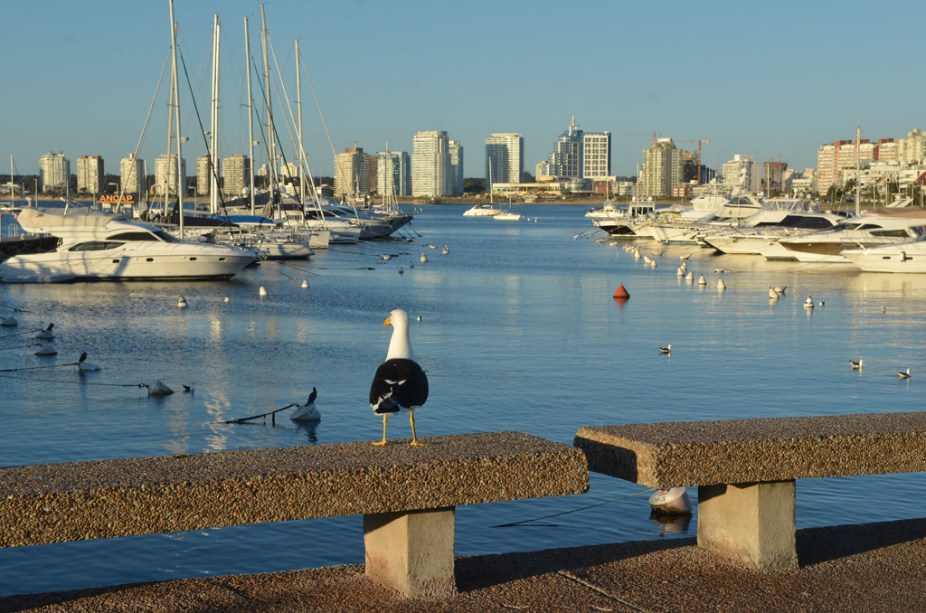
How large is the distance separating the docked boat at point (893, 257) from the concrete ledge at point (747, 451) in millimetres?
53761

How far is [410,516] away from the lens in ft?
21.5

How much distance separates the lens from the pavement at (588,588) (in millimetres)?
6520

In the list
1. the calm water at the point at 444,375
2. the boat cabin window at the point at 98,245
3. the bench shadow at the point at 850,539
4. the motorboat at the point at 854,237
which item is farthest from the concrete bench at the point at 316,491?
the motorboat at the point at 854,237

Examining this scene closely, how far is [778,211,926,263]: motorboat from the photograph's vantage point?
6481 centimetres

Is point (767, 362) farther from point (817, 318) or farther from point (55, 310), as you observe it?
point (55, 310)

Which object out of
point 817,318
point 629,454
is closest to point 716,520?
point 629,454

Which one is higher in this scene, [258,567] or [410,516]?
[410,516]

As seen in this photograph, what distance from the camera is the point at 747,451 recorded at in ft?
23.0

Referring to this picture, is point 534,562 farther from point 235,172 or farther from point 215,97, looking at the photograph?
point 235,172

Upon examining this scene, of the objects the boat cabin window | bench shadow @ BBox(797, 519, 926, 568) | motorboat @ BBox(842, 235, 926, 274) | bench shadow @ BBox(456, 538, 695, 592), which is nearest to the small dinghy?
bench shadow @ BBox(797, 519, 926, 568)

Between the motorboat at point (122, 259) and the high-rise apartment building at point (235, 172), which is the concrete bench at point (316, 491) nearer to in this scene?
the motorboat at point (122, 259)

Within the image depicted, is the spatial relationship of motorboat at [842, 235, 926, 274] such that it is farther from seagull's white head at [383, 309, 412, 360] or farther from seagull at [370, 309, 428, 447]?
seagull at [370, 309, 428, 447]

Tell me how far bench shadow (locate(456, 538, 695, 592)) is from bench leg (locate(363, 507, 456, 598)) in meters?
0.21

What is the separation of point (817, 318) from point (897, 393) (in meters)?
16.7
